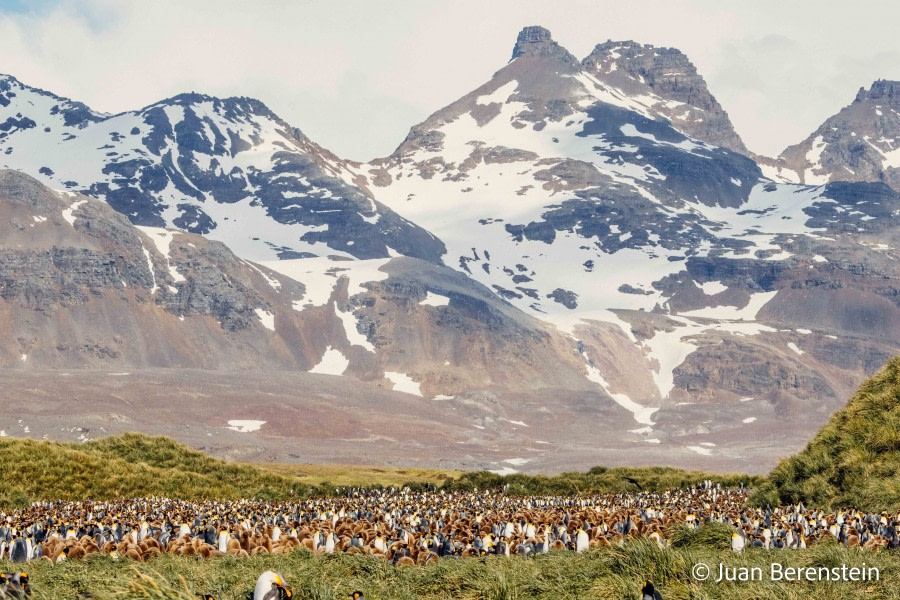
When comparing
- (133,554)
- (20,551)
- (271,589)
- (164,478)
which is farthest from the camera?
(164,478)

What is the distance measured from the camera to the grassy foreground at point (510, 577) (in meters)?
12.9

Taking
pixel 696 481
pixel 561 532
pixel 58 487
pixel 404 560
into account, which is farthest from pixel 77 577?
pixel 696 481

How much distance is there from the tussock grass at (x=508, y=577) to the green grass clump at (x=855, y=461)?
9.12m

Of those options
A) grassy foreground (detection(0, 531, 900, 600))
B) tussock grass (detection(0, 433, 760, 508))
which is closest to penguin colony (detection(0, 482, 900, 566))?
grassy foreground (detection(0, 531, 900, 600))

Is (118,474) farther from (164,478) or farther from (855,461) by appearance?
(855,461)

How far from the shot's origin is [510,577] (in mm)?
14383

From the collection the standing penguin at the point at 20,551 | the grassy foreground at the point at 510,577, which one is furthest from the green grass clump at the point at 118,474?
the grassy foreground at the point at 510,577

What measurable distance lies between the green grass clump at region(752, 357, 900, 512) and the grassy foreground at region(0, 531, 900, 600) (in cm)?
964

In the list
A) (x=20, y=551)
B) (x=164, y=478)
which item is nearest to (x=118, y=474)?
(x=164, y=478)

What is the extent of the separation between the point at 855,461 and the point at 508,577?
58.0 feet

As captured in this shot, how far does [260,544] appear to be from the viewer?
22109 millimetres

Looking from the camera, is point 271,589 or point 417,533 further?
point 417,533

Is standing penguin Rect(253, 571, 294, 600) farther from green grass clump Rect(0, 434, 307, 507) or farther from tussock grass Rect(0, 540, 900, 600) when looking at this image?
green grass clump Rect(0, 434, 307, 507)

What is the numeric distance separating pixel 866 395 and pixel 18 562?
88.3 ft
